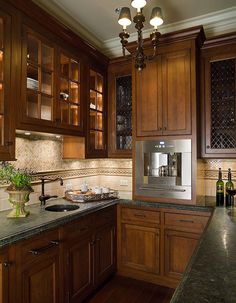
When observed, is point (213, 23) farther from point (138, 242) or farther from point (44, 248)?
point (44, 248)

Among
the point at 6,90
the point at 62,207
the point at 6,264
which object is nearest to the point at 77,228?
the point at 62,207

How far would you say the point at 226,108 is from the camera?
8.76 feet

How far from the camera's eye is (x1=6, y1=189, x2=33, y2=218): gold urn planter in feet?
6.18

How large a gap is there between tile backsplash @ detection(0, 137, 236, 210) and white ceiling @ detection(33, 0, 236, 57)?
1.42 m

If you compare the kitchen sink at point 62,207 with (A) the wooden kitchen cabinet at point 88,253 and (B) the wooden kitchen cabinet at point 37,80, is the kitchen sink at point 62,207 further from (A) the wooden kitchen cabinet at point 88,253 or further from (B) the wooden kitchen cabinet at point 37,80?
(B) the wooden kitchen cabinet at point 37,80

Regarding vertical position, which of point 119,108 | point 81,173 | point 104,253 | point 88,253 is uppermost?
point 119,108

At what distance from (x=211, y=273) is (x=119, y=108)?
2.47m

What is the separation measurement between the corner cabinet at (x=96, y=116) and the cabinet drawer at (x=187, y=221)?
1132 mm

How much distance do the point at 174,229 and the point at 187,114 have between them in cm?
121

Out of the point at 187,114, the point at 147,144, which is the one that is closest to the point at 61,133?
the point at 147,144

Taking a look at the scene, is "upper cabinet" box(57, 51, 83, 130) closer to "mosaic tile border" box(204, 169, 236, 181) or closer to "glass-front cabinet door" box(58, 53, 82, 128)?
"glass-front cabinet door" box(58, 53, 82, 128)

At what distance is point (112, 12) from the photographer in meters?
2.65

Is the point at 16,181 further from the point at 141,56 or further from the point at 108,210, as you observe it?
the point at 141,56

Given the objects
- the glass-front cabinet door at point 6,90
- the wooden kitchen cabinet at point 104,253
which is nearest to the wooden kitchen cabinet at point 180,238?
the wooden kitchen cabinet at point 104,253
